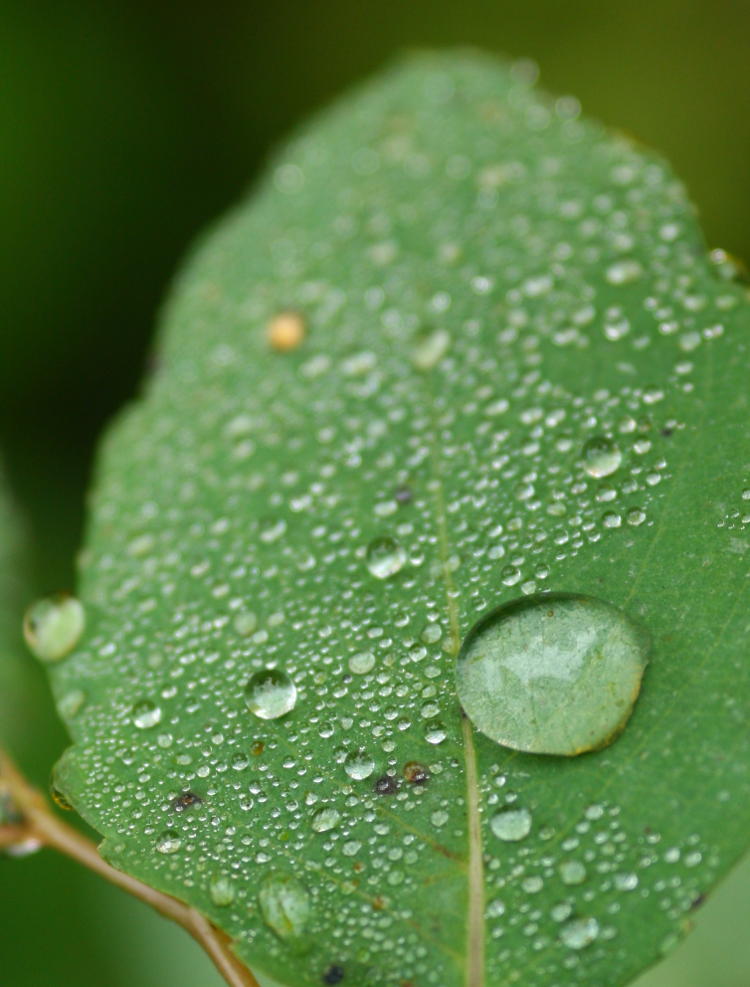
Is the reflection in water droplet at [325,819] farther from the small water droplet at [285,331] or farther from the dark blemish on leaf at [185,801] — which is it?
the small water droplet at [285,331]

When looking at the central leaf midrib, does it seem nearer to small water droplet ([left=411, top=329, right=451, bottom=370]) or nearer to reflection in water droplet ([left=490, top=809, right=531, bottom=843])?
reflection in water droplet ([left=490, top=809, right=531, bottom=843])

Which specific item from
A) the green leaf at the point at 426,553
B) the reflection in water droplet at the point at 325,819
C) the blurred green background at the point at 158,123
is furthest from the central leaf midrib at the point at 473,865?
the blurred green background at the point at 158,123

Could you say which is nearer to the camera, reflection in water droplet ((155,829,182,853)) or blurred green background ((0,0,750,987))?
reflection in water droplet ((155,829,182,853))

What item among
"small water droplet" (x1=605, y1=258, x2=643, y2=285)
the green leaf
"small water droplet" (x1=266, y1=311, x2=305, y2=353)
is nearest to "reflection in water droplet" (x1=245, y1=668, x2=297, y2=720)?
the green leaf

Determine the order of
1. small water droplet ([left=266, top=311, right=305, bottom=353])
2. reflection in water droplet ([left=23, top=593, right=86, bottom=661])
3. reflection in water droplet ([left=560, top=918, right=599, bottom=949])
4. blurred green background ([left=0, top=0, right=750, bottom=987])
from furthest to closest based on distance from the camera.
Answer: blurred green background ([left=0, top=0, right=750, bottom=987]), small water droplet ([left=266, top=311, right=305, bottom=353]), reflection in water droplet ([left=23, top=593, right=86, bottom=661]), reflection in water droplet ([left=560, top=918, right=599, bottom=949])

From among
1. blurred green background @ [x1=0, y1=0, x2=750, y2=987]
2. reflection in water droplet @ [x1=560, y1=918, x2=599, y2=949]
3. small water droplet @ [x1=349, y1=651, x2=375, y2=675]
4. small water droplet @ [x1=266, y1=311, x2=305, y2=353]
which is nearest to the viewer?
reflection in water droplet @ [x1=560, y1=918, x2=599, y2=949]

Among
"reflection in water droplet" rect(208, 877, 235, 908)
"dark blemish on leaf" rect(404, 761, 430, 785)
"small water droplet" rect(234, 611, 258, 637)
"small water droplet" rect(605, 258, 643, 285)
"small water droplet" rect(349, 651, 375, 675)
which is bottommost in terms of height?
"reflection in water droplet" rect(208, 877, 235, 908)

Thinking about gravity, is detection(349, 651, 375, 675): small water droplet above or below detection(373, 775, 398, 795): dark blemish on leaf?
above
